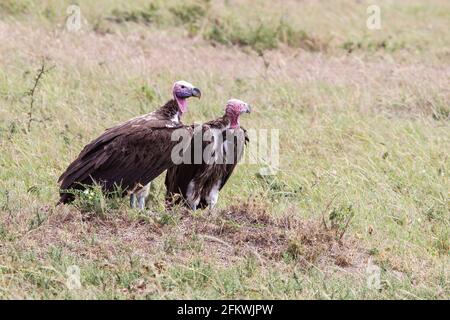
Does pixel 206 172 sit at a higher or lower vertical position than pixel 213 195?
higher

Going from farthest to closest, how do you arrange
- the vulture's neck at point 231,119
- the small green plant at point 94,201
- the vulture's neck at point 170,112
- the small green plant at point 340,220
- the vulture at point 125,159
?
the vulture's neck at point 231,119 → the vulture's neck at point 170,112 → the vulture at point 125,159 → the small green plant at point 340,220 → the small green plant at point 94,201

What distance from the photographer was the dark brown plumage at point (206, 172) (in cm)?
838

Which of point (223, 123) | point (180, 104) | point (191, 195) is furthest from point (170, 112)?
point (191, 195)

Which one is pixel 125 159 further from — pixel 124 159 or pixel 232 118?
pixel 232 118

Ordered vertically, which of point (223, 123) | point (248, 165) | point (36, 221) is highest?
point (223, 123)

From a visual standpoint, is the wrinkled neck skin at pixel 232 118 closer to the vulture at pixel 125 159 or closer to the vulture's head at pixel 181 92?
the vulture's head at pixel 181 92

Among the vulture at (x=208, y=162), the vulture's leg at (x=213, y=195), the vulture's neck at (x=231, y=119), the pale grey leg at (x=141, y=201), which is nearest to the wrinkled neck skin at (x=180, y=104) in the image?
the vulture at (x=208, y=162)

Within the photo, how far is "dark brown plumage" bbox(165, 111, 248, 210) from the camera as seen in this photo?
8383 mm

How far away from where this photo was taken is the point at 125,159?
26.0 ft

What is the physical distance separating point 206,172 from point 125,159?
761mm

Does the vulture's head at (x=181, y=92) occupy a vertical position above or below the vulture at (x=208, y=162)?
above

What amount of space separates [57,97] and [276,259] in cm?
468

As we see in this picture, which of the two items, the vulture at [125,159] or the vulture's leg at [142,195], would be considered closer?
the vulture at [125,159]
